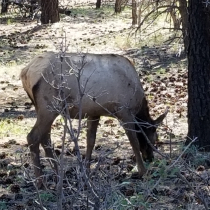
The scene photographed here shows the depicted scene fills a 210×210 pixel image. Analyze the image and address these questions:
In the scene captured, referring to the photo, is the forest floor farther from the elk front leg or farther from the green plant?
the elk front leg

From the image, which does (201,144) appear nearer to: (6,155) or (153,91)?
(6,155)

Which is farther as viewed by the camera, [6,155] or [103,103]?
[6,155]

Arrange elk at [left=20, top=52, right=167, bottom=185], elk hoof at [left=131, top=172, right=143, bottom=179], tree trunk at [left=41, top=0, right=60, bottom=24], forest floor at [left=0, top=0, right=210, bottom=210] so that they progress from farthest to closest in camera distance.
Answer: tree trunk at [left=41, top=0, right=60, bottom=24] < elk hoof at [left=131, top=172, right=143, bottom=179] < elk at [left=20, top=52, right=167, bottom=185] < forest floor at [left=0, top=0, right=210, bottom=210]

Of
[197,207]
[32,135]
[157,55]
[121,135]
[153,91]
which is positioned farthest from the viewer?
[157,55]

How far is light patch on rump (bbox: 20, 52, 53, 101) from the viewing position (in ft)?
24.7

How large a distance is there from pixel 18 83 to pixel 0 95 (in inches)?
52.5

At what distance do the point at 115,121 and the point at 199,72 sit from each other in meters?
2.80

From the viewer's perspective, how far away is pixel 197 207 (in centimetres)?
616

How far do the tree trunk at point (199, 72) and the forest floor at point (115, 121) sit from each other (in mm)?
382

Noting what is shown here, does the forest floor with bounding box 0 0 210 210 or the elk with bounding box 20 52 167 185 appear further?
the elk with bounding box 20 52 167 185

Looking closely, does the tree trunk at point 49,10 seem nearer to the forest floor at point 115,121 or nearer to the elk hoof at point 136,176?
the forest floor at point 115,121

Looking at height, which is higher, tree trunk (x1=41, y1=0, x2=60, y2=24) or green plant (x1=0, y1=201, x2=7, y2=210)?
tree trunk (x1=41, y1=0, x2=60, y2=24)

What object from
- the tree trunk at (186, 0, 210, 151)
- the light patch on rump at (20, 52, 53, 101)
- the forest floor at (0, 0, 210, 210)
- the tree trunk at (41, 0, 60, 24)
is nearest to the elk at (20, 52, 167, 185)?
the light patch on rump at (20, 52, 53, 101)

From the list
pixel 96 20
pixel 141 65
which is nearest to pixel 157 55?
pixel 141 65
